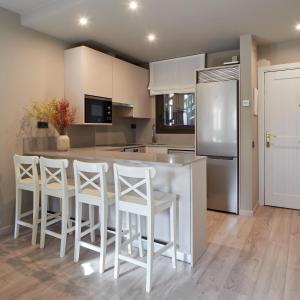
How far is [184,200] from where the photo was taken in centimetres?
235

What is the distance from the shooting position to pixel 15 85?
3.11 metres

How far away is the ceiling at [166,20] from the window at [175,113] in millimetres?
1053

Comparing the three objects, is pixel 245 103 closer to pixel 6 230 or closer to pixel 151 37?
pixel 151 37

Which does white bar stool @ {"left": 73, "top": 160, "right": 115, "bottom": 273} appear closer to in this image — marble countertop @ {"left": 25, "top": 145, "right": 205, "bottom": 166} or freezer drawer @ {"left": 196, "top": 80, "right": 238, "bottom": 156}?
marble countertop @ {"left": 25, "top": 145, "right": 205, "bottom": 166}

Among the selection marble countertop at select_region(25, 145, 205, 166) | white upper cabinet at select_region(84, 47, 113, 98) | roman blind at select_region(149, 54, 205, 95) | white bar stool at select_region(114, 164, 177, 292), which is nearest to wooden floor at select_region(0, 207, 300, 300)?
white bar stool at select_region(114, 164, 177, 292)

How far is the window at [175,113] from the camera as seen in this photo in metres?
4.77

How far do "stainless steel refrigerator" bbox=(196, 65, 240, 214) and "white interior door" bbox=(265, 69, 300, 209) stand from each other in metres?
0.73

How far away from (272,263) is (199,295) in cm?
86

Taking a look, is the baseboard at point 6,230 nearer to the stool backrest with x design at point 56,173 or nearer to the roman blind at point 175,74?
the stool backrest with x design at point 56,173

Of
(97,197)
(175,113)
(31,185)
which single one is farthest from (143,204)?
(175,113)

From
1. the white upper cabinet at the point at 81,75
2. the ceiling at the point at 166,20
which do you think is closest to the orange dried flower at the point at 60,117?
the white upper cabinet at the point at 81,75

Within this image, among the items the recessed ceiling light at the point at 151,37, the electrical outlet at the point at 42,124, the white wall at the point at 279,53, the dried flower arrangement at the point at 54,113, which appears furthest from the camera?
the white wall at the point at 279,53

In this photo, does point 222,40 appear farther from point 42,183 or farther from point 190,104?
point 42,183

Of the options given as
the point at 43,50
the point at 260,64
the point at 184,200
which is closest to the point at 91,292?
the point at 184,200
